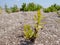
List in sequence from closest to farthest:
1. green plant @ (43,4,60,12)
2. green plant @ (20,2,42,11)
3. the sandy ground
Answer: the sandy ground
green plant @ (43,4,60,12)
green plant @ (20,2,42,11)

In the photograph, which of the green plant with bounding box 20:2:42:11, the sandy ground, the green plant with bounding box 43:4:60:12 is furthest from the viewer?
the green plant with bounding box 20:2:42:11

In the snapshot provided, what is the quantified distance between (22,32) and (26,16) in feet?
10.2

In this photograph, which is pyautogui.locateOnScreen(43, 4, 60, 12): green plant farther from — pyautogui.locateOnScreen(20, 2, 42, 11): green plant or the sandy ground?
the sandy ground

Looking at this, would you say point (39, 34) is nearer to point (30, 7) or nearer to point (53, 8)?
point (53, 8)

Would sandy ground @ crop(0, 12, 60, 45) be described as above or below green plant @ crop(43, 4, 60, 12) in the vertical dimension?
below

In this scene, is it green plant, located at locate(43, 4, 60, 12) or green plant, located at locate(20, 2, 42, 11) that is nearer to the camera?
green plant, located at locate(43, 4, 60, 12)

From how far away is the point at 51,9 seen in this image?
1237cm

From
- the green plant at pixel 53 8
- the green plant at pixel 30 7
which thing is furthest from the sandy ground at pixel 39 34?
the green plant at pixel 30 7

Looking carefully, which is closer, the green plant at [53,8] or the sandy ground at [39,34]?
the sandy ground at [39,34]

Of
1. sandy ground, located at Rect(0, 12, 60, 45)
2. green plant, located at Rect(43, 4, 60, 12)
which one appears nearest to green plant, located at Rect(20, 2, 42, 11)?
green plant, located at Rect(43, 4, 60, 12)

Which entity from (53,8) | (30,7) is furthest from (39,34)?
(30,7)

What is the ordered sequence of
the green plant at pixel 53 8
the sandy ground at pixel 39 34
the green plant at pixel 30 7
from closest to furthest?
1. the sandy ground at pixel 39 34
2. the green plant at pixel 53 8
3. the green plant at pixel 30 7

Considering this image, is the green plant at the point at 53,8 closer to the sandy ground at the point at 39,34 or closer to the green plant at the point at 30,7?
the green plant at the point at 30,7

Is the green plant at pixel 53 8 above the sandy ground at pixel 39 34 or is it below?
above
